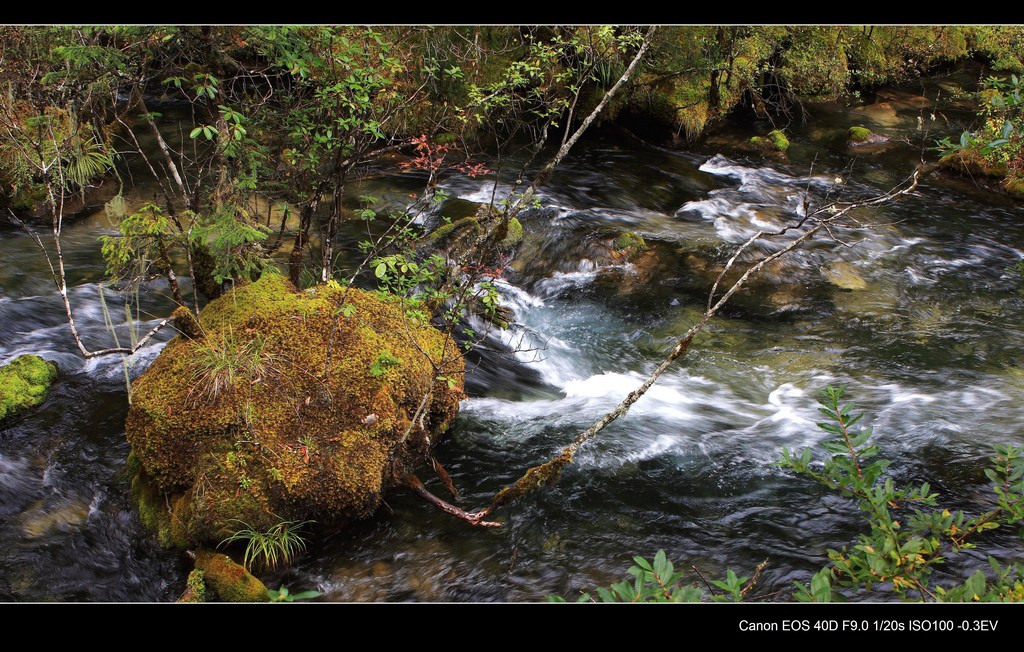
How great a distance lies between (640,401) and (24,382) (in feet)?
17.5

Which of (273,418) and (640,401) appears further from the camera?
(640,401)

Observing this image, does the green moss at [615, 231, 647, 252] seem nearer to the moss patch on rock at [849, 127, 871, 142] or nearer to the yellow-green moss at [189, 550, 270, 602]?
the yellow-green moss at [189, 550, 270, 602]

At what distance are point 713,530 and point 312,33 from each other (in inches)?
175

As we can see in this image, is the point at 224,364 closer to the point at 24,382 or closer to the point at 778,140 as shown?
the point at 24,382

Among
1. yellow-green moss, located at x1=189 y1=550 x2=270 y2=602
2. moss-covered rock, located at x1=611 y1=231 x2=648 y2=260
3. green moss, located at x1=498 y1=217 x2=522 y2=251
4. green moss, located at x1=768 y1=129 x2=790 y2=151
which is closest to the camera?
yellow-green moss, located at x1=189 y1=550 x2=270 y2=602

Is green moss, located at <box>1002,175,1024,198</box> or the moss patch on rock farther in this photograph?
the moss patch on rock

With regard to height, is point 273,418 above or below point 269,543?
above

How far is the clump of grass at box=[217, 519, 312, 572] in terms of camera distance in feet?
13.1

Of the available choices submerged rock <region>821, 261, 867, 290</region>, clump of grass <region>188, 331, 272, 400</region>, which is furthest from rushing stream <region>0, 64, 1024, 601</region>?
clump of grass <region>188, 331, 272, 400</region>

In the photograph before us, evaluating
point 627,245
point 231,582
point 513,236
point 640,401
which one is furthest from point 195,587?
point 627,245

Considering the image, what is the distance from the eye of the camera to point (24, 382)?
5.51 metres

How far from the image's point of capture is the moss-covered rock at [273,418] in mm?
4180

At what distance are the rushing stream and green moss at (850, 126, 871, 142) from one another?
6.32 feet

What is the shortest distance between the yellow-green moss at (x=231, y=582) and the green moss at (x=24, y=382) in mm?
2707
